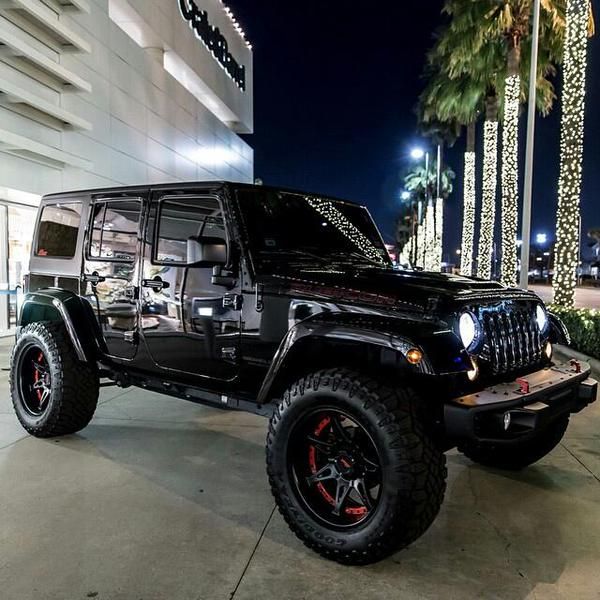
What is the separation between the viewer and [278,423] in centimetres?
331

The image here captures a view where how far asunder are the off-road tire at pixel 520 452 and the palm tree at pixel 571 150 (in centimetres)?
852

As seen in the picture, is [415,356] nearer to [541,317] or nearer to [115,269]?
[541,317]

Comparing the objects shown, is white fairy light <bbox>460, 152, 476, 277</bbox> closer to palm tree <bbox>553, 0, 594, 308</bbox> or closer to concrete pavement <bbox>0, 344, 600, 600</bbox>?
palm tree <bbox>553, 0, 594, 308</bbox>

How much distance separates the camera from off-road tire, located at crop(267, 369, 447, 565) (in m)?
2.88

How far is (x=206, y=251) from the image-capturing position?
350cm

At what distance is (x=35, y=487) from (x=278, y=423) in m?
1.95

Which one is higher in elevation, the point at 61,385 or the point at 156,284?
the point at 156,284

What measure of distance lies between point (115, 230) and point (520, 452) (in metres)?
3.56

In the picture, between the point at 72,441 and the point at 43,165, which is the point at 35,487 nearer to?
the point at 72,441

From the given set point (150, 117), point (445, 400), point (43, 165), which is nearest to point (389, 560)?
point (445, 400)

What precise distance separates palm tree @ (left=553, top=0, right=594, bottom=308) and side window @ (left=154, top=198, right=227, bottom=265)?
9.99 meters

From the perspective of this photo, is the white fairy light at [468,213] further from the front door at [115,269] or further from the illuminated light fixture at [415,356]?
the illuminated light fixture at [415,356]

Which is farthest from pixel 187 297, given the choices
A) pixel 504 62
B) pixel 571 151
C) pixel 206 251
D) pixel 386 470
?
pixel 504 62

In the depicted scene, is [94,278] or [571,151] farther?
[571,151]
